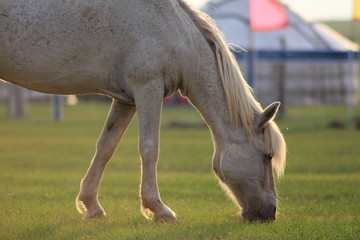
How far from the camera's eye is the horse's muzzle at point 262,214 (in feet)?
29.9

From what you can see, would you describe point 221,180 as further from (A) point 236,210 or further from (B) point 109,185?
(B) point 109,185

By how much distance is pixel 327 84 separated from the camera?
48688 mm

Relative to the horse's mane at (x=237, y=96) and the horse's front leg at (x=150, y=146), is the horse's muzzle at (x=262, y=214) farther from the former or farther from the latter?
the horse's front leg at (x=150, y=146)

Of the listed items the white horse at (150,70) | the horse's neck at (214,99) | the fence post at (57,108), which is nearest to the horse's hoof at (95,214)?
the white horse at (150,70)

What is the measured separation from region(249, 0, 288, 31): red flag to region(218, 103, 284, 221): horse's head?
2416 cm

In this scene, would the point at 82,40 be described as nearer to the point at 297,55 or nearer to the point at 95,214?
the point at 95,214

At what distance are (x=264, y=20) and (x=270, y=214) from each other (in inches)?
1004

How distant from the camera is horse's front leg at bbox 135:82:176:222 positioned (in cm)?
896

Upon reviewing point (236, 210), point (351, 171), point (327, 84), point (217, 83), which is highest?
point (217, 83)

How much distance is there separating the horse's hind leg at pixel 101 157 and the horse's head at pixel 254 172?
132 centimetres

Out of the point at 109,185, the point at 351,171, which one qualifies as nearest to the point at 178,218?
the point at 109,185

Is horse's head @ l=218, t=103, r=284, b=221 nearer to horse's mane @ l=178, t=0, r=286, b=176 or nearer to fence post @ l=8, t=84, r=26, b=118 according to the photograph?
horse's mane @ l=178, t=0, r=286, b=176

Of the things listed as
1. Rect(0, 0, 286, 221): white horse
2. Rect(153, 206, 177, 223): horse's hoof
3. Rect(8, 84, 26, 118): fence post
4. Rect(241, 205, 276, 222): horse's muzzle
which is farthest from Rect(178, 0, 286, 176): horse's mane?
Rect(8, 84, 26, 118): fence post

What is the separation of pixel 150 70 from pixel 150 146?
2.60 ft
